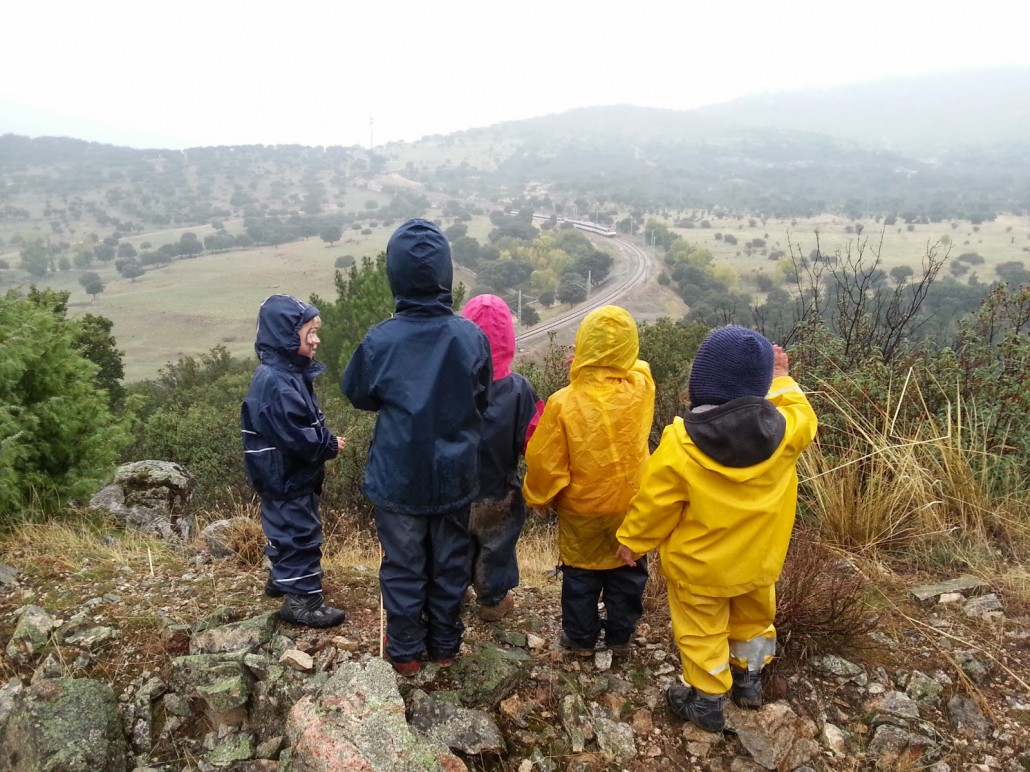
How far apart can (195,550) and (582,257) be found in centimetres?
6357

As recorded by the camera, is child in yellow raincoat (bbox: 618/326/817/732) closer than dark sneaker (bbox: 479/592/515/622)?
Yes

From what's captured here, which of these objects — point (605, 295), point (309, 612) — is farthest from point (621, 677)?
point (605, 295)

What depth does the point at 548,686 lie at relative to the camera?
86.9 inches

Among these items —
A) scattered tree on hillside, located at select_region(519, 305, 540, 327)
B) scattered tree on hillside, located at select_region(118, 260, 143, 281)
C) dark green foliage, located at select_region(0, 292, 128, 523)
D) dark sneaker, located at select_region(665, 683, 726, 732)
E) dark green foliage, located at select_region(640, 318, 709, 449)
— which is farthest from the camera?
scattered tree on hillside, located at select_region(118, 260, 143, 281)

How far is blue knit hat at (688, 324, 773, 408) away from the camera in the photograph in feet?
5.97

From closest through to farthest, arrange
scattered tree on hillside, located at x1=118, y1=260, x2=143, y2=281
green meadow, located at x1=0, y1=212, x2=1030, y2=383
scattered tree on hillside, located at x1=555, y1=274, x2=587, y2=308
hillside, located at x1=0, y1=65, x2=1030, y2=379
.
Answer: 1. green meadow, located at x1=0, y1=212, x2=1030, y2=383
2. scattered tree on hillside, located at x1=555, y1=274, x2=587, y2=308
3. hillside, located at x1=0, y1=65, x2=1030, y2=379
4. scattered tree on hillside, located at x1=118, y1=260, x2=143, y2=281

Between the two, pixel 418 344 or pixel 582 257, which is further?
pixel 582 257

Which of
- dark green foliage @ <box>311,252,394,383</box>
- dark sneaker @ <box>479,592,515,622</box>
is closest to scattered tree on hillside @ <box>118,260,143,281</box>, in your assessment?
dark green foliage @ <box>311,252,394,383</box>

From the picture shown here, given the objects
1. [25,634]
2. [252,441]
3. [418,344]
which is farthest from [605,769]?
[25,634]

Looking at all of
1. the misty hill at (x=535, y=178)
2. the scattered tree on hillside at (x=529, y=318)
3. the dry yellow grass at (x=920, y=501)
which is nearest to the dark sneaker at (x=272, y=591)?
the dry yellow grass at (x=920, y=501)

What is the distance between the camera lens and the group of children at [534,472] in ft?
6.10

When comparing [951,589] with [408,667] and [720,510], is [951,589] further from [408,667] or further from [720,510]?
[408,667]

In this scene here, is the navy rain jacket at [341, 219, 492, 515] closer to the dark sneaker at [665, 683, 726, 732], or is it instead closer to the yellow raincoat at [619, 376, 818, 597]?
the yellow raincoat at [619, 376, 818, 597]

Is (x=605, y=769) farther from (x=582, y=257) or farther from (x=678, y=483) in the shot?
(x=582, y=257)
